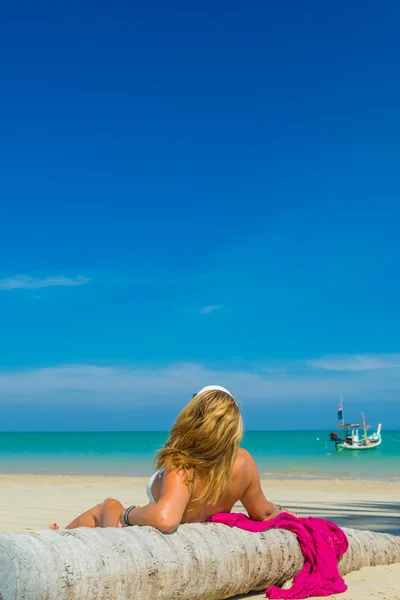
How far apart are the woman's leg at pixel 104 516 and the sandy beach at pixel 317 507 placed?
125cm

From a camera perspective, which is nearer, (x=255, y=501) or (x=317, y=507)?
(x=255, y=501)

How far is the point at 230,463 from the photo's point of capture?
4.61 metres

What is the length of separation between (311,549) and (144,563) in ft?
5.89

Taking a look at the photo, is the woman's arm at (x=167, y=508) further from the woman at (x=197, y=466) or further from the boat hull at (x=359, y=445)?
the boat hull at (x=359, y=445)

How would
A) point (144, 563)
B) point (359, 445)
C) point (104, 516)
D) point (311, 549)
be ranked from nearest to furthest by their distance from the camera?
point (144, 563) < point (104, 516) < point (311, 549) < point (359, 445)

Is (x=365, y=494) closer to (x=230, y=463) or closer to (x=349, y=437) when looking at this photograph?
(x=230, y=463)

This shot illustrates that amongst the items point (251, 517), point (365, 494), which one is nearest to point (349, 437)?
point (365, 494)

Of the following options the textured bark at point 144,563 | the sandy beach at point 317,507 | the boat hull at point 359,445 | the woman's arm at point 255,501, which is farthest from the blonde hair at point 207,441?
the boat hull at point 359,445

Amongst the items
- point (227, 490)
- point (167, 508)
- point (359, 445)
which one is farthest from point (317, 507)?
point (359, 445)

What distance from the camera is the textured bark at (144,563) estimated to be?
11.6 ft

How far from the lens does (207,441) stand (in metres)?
4.46

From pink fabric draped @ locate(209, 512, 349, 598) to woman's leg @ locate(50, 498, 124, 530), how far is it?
2.28 ft

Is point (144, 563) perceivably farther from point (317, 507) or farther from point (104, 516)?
point (317, 507)

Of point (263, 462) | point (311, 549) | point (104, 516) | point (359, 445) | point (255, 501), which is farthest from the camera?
point (359, 445)
